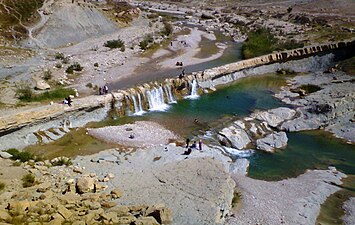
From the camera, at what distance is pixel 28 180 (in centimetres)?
2431

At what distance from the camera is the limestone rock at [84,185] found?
2384 centimetres

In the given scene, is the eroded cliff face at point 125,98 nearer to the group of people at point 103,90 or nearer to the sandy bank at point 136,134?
the group of people at point 103,90

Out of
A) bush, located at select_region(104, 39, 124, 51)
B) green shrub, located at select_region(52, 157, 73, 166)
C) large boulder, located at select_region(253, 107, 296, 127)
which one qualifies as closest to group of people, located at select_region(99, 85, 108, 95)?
green shrub, located at select_region(52, 157, 73, 166)

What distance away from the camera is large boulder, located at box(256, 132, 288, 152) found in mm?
35069

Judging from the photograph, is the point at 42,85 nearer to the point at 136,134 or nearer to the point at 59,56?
the point at 59,56

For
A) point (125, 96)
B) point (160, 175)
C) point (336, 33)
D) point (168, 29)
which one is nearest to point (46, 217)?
point (160, 175)

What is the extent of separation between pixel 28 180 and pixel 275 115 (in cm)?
2624

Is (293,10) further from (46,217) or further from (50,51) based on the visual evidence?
(46,217)

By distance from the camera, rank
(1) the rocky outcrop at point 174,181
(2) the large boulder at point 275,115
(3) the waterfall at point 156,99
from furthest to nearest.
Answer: (3) the waterfall at point 156,99 < (2) the large boulder at point 275,115 < (1) the rocky outcrop at point 174,181

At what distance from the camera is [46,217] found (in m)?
19.5

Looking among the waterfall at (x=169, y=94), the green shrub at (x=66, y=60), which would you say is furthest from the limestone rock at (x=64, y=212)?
the green shrub at (x=66, y=60)

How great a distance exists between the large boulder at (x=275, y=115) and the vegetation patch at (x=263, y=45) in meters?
20.0

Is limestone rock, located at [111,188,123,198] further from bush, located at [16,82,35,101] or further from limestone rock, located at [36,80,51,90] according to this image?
limestone rock, located at [36,80,51,90]


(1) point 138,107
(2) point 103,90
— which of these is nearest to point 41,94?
(2) point 103,90
